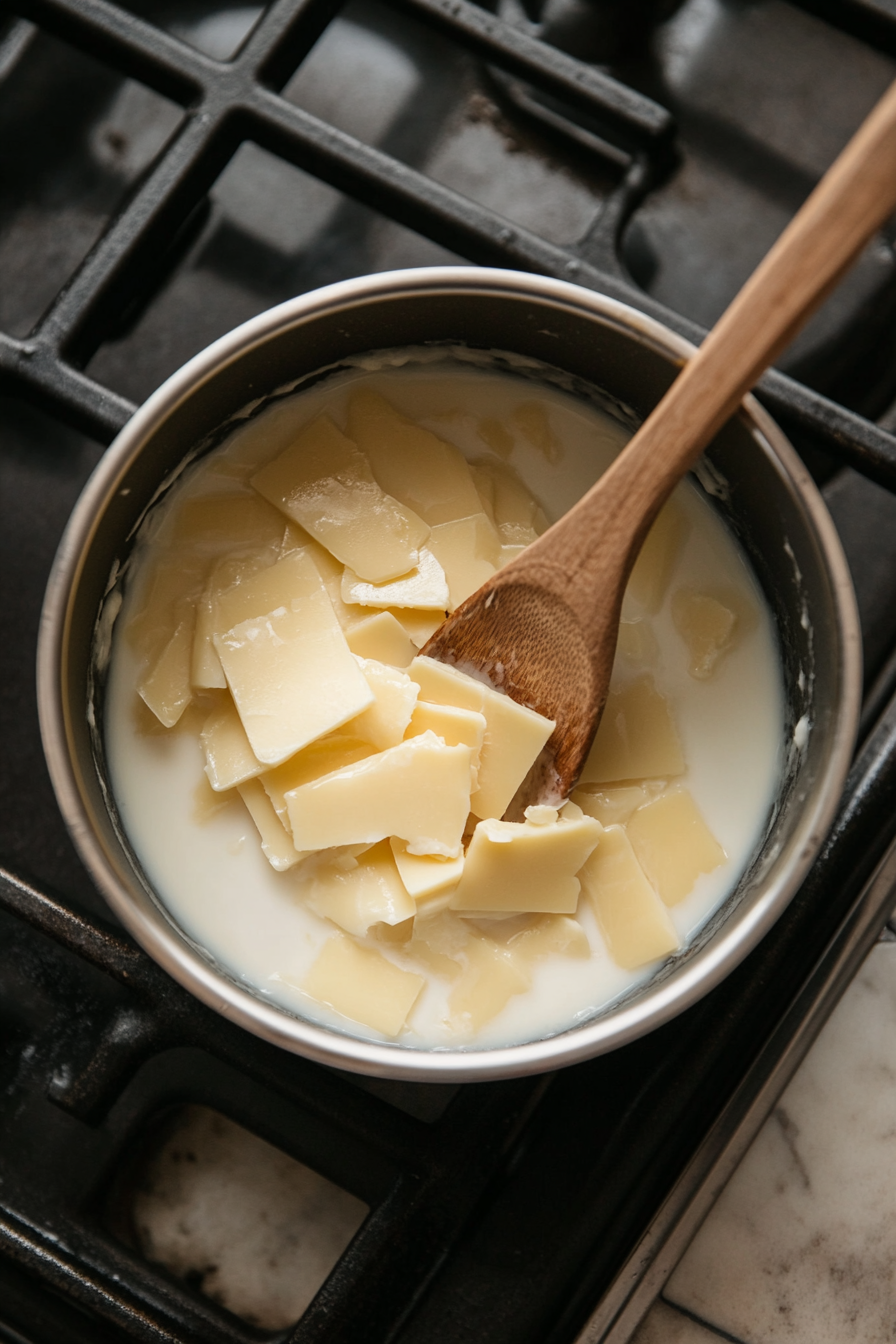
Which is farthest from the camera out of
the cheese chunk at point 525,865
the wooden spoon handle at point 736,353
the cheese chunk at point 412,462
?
the cheese chunk at point 412,462

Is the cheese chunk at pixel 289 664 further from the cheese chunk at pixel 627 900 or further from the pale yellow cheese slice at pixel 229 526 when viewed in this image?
the cheese chunk at pixel 627 900

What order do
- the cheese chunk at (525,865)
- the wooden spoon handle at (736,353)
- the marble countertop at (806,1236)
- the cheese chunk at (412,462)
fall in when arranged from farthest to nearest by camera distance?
the marble countertop at (806,1236), the cheese chunk at (412,462), the cheese chunk at (525,865), the wooden spoon handle at (736,353)

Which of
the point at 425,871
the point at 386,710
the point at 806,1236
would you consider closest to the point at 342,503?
the point at 386,710

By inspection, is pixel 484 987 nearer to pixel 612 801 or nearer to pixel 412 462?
pixel 612 801

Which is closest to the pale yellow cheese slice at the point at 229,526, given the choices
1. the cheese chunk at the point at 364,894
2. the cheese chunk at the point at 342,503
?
the cheese chunk at the point at 342,503

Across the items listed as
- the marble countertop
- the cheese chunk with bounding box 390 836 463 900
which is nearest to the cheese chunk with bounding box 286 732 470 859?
the cheese chunk with bounding box 390 836 463 900

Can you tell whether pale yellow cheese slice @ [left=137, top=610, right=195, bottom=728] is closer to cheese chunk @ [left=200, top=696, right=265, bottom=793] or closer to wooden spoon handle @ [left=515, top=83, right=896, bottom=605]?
cheese chunk @ [left=200, top=696, right=265, bottom=793]
